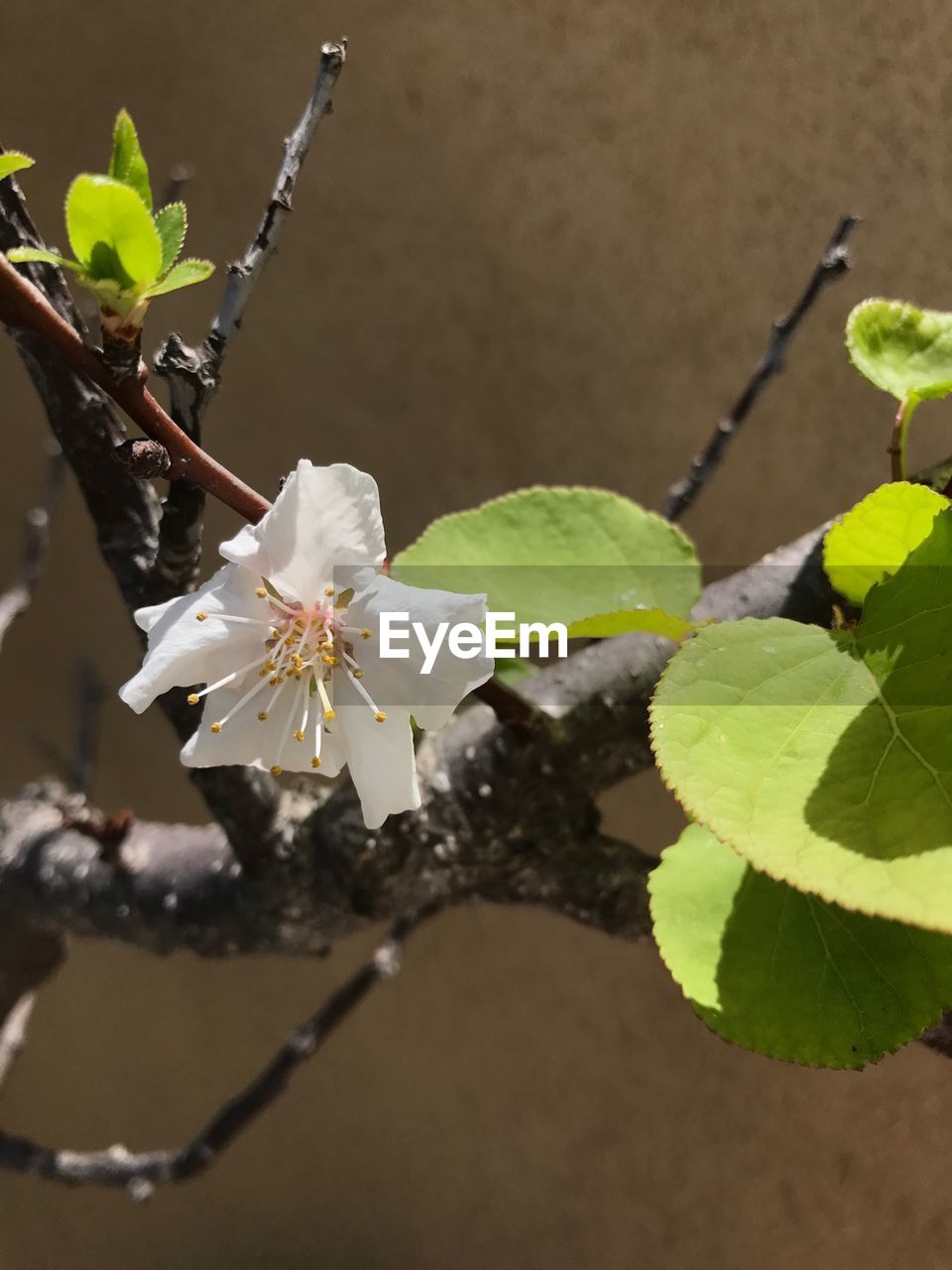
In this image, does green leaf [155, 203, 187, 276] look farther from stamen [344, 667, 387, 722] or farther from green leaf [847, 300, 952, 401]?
green leaf [847, 300, 952, 401]

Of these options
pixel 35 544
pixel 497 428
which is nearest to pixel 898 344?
pixel 497 428

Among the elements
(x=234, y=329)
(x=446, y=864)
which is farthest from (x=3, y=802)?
(x=234, y=329)

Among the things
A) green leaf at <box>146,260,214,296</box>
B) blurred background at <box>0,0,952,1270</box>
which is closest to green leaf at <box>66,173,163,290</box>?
green leaf at <box>146,260,214,296</box>

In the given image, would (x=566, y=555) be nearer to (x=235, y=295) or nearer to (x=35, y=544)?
(x=235, y=295)

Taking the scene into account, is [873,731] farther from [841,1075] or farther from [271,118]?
[271,118]

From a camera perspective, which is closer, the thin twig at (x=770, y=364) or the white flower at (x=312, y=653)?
the white flower at (x=312, y=653)

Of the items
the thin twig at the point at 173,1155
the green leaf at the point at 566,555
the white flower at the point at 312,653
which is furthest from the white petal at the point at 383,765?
the thin twig at the point at 173,1155

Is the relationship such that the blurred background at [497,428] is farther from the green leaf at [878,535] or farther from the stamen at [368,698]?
the stamen at [368,698]
